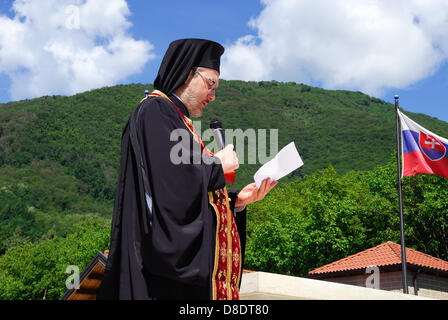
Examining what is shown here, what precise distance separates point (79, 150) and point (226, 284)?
109229 mm

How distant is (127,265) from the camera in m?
2.89

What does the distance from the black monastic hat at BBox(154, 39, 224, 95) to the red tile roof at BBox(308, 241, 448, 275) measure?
21106 mm

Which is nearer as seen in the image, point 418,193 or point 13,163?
point 418,193

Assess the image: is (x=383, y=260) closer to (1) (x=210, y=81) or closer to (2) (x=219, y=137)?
(2) (x=219, y=137)

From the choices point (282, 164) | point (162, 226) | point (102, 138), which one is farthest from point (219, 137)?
point (102, 138)

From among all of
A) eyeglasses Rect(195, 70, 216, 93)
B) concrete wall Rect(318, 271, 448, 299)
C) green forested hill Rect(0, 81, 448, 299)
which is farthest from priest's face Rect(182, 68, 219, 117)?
green forested hill Rect(0, 81, 448, 299)

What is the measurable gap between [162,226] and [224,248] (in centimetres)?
54

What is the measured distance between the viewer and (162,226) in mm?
2857

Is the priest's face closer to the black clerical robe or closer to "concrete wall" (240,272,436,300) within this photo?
the black clerical robe

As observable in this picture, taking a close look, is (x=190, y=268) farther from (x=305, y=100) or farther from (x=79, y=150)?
(x=305, y=100)

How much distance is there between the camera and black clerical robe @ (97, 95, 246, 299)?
2820 millimetres

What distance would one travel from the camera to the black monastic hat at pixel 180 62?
3.44 m

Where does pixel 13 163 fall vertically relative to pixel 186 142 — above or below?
above
